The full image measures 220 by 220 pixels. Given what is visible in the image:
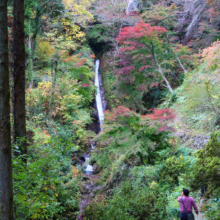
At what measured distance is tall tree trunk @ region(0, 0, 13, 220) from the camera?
209 centimetres

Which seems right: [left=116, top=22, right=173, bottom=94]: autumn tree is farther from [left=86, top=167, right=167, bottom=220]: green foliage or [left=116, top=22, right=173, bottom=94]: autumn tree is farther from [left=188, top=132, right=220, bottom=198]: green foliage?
[left=188, top=132, right=220, bottom=198]: green foliage

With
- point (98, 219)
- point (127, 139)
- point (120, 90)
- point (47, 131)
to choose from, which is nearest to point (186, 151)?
point (127, 139)

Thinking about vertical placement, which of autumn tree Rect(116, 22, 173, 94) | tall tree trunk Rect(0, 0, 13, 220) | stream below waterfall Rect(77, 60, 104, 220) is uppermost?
autumn tree Rect(116, 22, 173, 94)

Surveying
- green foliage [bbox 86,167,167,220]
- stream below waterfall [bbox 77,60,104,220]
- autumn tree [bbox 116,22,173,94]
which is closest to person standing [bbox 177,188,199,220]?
green foliage [bbox 86,167,167,220]

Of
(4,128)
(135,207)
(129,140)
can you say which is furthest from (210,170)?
(129,140)

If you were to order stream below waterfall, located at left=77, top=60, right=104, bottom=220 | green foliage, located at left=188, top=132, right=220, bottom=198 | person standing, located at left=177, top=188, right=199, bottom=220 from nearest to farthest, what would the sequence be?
green foliage, located at left=188, top=132, right=220, bottom=198, person standing, located at left=177, top=188, right=199, bottom=220, stream below waterfall, located at left=77, top=60, right=104, bottom=220

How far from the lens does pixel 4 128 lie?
216cm

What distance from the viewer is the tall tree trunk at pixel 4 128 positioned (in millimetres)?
2092

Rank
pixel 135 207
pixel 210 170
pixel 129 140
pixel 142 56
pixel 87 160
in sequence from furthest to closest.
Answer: pixel 142 56 < pixel 87 160 < pixel 129 140 < pixel 135 207 < pixel 210 170

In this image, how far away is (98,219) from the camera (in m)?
4.62

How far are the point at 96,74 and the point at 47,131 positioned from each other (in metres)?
12.0

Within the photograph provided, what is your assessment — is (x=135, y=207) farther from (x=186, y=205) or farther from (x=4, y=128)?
(x=4, y=128)

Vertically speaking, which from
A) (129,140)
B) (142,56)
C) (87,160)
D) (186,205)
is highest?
(142,56)

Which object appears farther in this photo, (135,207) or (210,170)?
(135,207)
